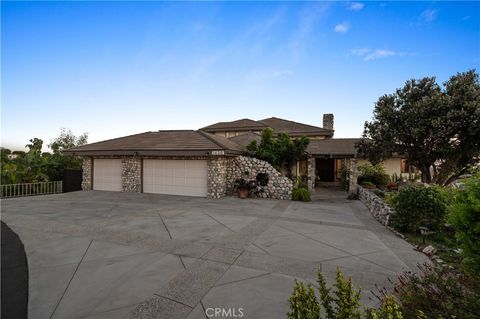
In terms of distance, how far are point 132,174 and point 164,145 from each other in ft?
10.6

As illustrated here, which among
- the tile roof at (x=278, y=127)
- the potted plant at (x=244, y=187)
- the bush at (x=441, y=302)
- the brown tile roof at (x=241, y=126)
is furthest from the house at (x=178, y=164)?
the bush at (x=441, y=302)

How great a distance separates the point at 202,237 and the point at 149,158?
415 inches

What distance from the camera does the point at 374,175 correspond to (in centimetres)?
1800

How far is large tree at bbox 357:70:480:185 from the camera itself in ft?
37.3

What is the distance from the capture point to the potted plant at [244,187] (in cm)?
1364

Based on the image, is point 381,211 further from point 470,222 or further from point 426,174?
point 426,174

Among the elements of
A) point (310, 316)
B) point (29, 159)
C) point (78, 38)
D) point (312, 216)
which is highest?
point (78, 38)

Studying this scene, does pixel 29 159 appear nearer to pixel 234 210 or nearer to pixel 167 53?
pixel 167 53

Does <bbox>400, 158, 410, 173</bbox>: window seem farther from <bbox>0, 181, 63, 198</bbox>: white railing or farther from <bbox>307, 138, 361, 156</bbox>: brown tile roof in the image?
<bbox>0, 181, 63, 198</bbox>: white railing

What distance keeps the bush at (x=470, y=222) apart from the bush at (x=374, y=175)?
579 inches

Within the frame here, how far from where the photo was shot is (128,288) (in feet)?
12.4

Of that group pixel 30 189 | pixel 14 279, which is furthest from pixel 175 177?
pixel 14 279

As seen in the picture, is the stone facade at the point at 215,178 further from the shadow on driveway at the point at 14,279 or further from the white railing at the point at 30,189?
the white railing at the point at 30,189

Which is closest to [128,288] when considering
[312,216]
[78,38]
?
[312,216]
